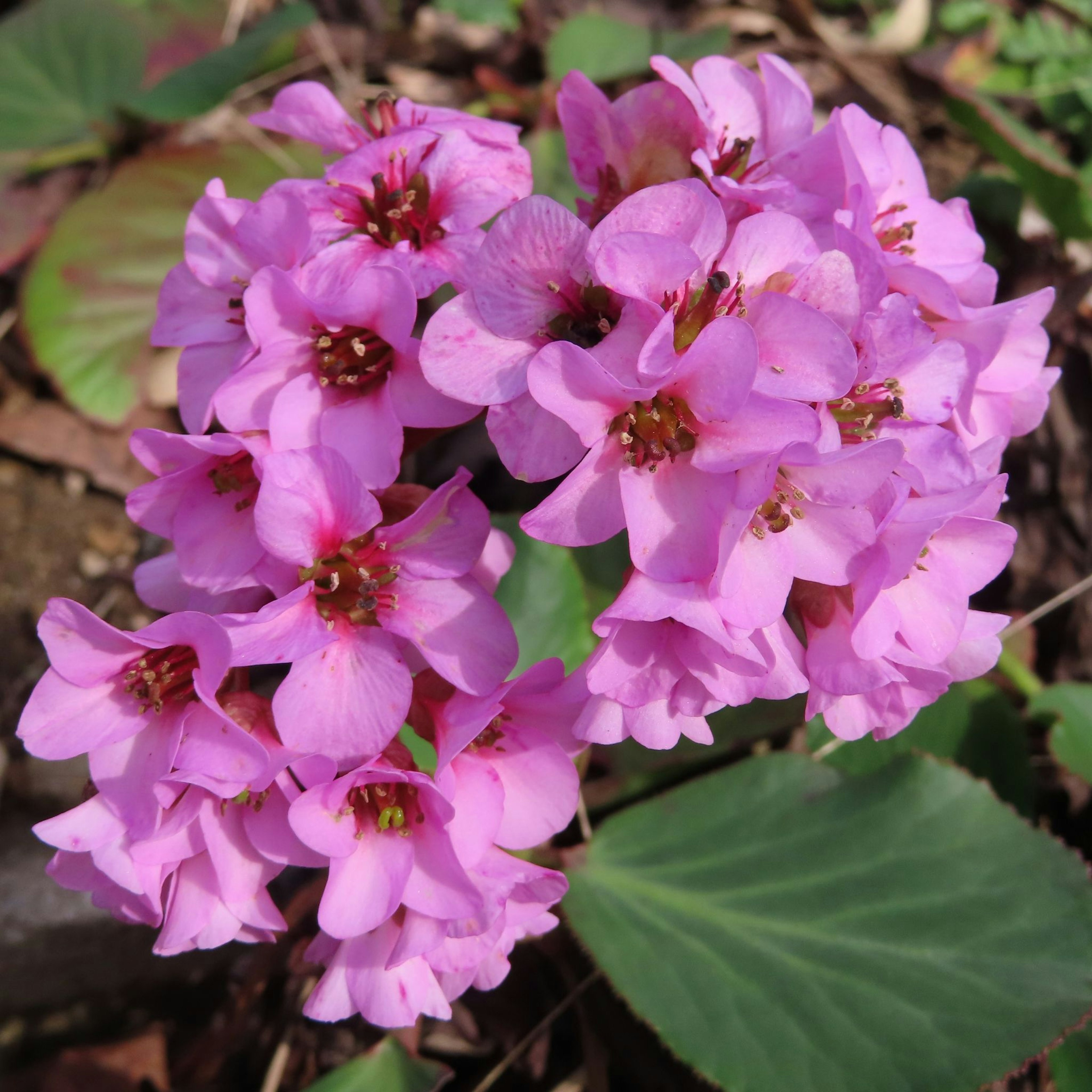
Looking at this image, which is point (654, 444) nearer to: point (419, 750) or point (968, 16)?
point (419, 750)

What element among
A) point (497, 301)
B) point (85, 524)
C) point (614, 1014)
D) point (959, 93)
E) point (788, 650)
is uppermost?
point (959, 93)

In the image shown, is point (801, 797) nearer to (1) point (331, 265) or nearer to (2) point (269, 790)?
(2) point (269, 790)

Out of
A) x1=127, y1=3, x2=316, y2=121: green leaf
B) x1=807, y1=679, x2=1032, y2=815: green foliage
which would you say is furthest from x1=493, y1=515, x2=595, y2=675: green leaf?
x1=127, y1=3, x2=316, y2=121: green leaf

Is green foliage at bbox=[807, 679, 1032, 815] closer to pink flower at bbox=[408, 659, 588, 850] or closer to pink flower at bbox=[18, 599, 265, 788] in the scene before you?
pink flower at bbox=[408, 659, 588, 850]

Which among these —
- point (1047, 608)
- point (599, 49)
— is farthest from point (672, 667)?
point (599, 49)

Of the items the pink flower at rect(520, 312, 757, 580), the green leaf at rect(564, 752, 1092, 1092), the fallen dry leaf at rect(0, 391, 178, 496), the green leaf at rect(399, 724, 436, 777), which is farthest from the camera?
the fallen dry leaf at rect(0, 391, 178, 496)


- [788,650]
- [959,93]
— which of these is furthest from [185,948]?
[959,93]
